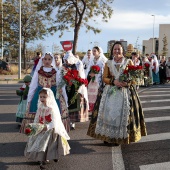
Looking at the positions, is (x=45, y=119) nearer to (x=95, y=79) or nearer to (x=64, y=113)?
(x=64, y=113)

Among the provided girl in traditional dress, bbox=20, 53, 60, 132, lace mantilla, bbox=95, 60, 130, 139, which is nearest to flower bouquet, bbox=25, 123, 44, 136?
girl in traditional dress, bbox=20, 53, 60, 132

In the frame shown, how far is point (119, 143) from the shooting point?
18.3 ft

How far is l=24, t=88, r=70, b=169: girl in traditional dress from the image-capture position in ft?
15.4

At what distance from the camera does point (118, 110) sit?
5602 millimetres

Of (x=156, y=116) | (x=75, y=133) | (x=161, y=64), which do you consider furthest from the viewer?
(x=161, y=64)

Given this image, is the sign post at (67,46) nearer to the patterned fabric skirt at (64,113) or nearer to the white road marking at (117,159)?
the patterned fabric skirt at (64,113)

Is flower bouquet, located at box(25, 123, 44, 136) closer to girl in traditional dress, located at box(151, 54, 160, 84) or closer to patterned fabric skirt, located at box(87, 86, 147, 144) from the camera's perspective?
patterned fabric skirt, located at box(87, 86, 147, 144)

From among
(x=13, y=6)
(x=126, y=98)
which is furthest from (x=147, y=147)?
(x=13, y=6)

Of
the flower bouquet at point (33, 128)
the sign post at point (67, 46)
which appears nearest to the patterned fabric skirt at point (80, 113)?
the sign post at point (67, 46)

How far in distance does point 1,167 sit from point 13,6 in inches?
1086

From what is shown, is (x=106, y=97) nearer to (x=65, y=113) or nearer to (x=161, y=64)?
(x=65, y=113)

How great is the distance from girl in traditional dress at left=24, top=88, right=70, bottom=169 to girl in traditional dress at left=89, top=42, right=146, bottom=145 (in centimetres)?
102

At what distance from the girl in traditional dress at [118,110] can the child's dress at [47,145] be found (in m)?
1.06

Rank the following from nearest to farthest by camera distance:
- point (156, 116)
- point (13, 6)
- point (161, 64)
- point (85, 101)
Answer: point (85, 101) < point (156, 116) < point (161, 64) < point (13, 6)
